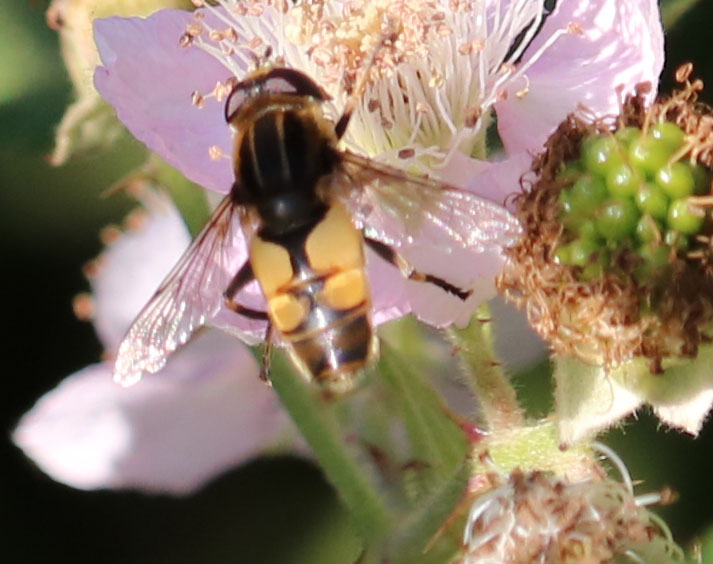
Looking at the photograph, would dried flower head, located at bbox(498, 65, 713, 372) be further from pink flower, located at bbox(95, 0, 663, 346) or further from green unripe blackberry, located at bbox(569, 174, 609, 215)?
pink flower, located at bbox(95, 0, 663, 346)

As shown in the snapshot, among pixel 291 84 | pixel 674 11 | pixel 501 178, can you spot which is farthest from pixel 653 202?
pixel 674 11

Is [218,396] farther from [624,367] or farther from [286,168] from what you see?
[624,367]

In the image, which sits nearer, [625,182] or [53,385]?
[625,182]

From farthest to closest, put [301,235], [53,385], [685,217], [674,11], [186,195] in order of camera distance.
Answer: [53,385]
[674,11]
[186,195]
[301,235]
[685,217]

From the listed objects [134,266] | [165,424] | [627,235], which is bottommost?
[165,424]

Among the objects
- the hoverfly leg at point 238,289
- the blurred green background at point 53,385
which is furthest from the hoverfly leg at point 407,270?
the blurred green background at point 53,385

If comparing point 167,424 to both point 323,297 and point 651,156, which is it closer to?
point 323,297

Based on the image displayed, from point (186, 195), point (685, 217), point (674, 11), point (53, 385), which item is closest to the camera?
point (685, 217)
